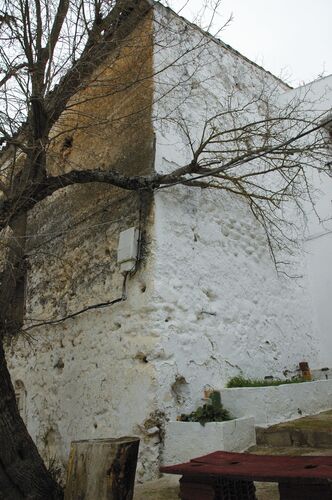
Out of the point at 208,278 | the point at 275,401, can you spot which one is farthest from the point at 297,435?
the point at 208,278

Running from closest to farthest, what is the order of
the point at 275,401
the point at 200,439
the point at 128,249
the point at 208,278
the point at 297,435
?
1. the point at 200,439
2. the point at 297,435
3. the point at 275,401
4. the point at 128,249
5. the point at 208,278

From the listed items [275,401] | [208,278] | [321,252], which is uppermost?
[321,252]

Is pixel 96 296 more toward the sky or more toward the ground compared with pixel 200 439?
more toward the sky

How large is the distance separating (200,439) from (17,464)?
1623 millimetres

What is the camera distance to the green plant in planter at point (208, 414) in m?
4.40

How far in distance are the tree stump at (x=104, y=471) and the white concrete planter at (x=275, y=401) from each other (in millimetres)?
1974

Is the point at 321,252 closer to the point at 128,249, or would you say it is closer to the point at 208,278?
the point at 208,278

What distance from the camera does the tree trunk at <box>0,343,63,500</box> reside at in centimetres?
335

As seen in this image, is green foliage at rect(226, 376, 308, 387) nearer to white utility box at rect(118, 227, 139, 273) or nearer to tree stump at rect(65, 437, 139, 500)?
white utility box at rect(118, 227, 139, 273)

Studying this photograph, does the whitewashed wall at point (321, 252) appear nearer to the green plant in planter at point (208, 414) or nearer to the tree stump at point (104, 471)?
the green plant in planter at point (208, 414)

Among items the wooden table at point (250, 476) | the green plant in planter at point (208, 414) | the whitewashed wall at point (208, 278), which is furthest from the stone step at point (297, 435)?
the wooden table at point (250, 476)

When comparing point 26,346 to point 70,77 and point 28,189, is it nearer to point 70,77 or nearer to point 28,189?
point 28,189

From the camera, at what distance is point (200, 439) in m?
4.22

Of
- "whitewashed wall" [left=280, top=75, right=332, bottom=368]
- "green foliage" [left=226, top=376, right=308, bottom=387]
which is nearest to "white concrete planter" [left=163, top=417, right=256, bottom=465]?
"green foliage" [left=226, top=376, right=308, bottom=387]
